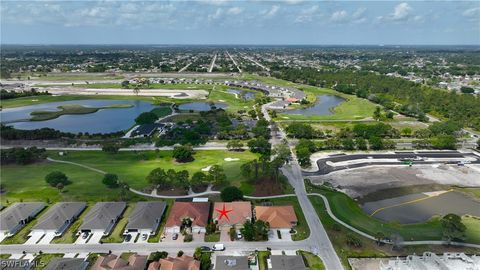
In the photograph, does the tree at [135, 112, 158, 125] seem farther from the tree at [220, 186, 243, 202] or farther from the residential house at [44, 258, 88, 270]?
the residential house at [44, 258, 88, 270]

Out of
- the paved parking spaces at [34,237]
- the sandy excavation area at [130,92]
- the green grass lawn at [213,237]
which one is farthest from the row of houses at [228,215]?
the sandy excavation area at [130,92]

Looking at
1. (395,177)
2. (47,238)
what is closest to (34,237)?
(47,238)

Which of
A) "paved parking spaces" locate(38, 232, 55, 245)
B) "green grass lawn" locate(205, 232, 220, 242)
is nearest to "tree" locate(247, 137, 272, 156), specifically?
"green grass lawn" locate(205, 232, 220, 242)

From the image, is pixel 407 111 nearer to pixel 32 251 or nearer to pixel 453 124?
pixel 453 124

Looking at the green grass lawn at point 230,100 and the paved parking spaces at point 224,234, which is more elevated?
the green grass lawn at point 230,100

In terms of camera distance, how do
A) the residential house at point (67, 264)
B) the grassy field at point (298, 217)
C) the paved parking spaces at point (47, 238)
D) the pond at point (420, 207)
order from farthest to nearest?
the pond at point (420, 207) → the grassy field at point (298, 217) → the paved parking spaces at point (47, 238) → the residential house at point (67, 264)

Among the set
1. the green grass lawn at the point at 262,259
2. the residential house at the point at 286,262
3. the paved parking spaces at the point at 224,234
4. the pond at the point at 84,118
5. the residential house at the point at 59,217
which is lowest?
→ the green grass lawn at the point at 262,259

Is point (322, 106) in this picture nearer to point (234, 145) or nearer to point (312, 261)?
point (234, 145)

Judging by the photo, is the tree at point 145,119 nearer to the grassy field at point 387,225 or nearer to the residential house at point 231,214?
the residential house at point 231,214
